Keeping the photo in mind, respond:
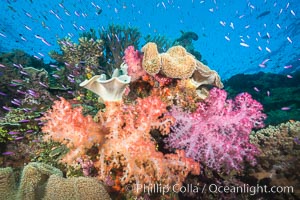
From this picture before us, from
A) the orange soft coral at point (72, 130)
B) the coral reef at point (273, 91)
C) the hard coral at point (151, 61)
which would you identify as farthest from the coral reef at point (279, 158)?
the coral reef at point (273, 91)

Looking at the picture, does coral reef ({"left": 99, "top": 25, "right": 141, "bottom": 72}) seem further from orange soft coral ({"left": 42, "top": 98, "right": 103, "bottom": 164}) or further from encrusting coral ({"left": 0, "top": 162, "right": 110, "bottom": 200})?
encrusting coral ({"left": 0, "top": 162, "right": 110, "bottom": 200})

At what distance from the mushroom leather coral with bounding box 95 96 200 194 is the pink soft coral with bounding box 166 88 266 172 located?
406 millimetres

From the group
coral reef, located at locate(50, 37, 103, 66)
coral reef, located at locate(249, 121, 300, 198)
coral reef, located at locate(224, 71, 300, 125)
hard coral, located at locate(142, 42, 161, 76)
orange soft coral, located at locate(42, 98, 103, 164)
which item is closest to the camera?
orange soft coral, located at locate(42, 98, 103, 164)

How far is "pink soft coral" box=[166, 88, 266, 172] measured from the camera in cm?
316

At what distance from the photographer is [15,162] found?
434 cm

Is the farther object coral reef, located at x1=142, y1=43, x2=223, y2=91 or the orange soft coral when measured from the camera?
coral reef, located at x1=142, y1=43, x2=223, y2=91

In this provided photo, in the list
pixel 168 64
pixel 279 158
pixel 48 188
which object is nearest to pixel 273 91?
pixel 279 158

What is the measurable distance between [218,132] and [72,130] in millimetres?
2222

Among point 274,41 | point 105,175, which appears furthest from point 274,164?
point 274,41

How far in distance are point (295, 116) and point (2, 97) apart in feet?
43.5

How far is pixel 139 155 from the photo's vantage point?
Answer: 2604 mm

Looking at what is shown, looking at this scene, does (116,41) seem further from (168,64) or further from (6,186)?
(6,186)

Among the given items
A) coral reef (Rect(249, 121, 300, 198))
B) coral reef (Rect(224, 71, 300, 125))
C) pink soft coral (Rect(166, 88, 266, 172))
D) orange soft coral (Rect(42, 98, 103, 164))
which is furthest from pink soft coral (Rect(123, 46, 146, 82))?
coral reef (Rect(224, 71, 300, 125))

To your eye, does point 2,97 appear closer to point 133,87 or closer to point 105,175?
point 133,87
